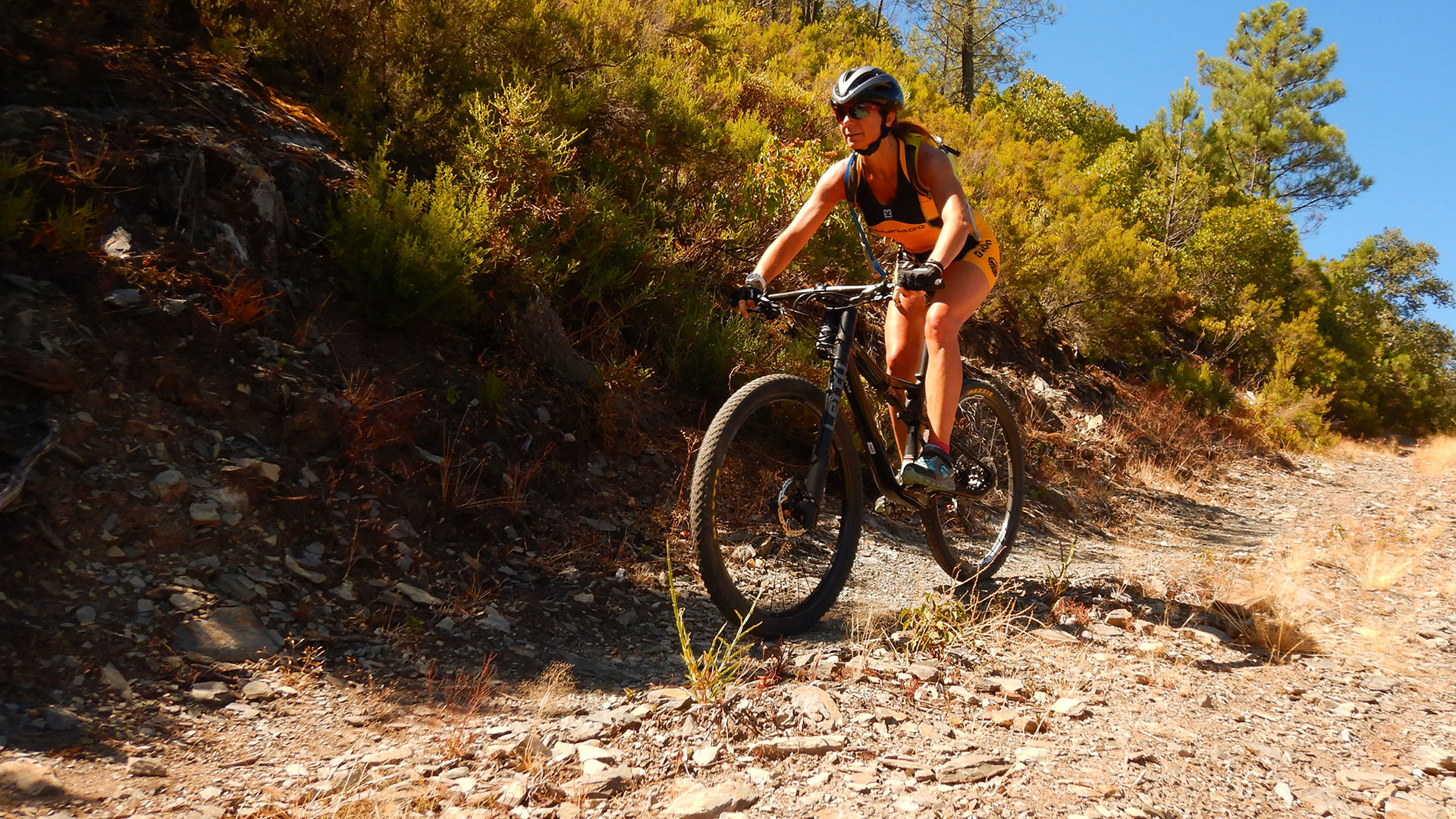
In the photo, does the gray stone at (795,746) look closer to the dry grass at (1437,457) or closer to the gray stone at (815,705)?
the gray stone at (815,705)

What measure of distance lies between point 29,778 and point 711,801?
164cm

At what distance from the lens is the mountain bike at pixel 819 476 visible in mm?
3301

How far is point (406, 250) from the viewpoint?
13.7 feet

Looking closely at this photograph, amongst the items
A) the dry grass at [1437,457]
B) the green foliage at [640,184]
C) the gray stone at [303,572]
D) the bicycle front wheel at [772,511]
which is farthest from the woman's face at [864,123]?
the dry grass at [1437,457]

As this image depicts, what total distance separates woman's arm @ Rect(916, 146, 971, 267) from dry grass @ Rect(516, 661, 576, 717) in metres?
2.22

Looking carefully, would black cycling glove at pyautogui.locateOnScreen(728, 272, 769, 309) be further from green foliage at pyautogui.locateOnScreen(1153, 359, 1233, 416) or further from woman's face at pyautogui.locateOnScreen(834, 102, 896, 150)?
green foliage at pyautogui.locateOnScreen(1153, 359, 1233, 416)

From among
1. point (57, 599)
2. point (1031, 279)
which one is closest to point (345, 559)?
point (57, 599)

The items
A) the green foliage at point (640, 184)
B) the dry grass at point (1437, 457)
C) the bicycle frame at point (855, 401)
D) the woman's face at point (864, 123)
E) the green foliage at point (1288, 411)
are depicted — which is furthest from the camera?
the green foliage at point (1288, 411)

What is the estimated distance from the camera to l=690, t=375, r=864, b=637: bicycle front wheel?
3197 millimetres

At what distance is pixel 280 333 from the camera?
3859 millimetres

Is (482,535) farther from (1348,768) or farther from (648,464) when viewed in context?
(1348,768)

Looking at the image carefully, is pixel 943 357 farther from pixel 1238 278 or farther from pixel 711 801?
pixel 1238 278

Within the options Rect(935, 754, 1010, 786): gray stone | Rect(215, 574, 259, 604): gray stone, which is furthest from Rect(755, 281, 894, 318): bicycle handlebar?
Rect(215, 574, 259, 604): gray stone

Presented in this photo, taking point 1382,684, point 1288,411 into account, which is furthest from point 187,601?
point 1288,411
